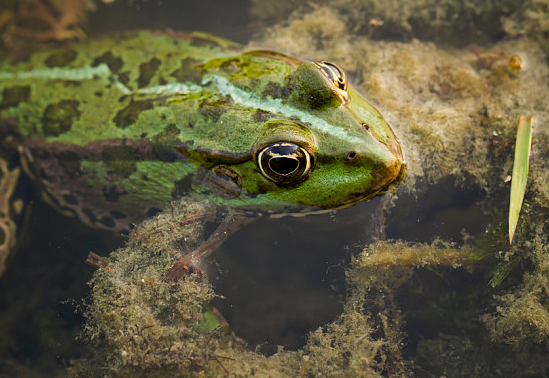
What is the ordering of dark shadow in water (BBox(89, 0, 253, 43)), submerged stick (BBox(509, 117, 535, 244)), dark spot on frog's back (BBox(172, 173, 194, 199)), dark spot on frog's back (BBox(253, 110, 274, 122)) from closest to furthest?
dark spot on frog's back (BBox(253, 110, 274, 122)) < submerged stick (BBox(509, 117, 535, 244)) < dark spot on frog's back (BBox(172, 173, 194, 199)) < dark shadow in water (BBox(89, 0, 253, 43))

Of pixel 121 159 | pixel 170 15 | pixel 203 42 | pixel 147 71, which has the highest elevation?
pixel 170 15

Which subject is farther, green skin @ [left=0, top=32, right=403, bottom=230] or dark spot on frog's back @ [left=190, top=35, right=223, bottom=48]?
dark spot on frog's back @ [left=190, top=35, right=223, bottom=48]

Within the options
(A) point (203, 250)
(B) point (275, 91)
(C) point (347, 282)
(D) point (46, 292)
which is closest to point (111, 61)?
(B) point (275, 91)

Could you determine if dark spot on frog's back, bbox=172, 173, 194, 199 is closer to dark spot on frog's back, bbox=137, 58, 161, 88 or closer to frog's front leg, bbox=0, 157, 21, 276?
dark spot on frog's back, bbox=137, 58, 161, 88

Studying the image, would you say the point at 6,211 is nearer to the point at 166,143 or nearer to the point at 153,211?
the point at 153,211

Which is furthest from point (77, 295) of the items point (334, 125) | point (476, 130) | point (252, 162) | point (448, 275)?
point (476, 130)

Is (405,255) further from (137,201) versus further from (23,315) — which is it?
(23,315)

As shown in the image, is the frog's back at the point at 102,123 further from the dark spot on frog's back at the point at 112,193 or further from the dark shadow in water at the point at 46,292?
the dark shadow in water at the point at 46,292

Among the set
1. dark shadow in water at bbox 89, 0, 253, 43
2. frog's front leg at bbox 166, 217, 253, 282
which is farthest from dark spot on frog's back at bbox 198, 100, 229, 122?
dark shadow in water at bbox 89, 0, 253, 43
